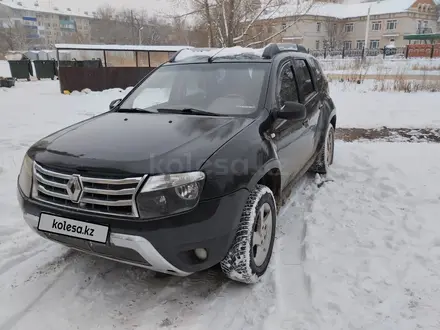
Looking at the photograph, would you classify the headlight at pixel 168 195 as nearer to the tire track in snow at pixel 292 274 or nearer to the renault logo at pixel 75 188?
the renault logo at pixel 75 188

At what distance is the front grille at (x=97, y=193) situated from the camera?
2223 millimetres

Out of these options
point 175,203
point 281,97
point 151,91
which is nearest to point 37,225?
point 175,203

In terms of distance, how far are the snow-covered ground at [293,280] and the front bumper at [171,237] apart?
1.41ft

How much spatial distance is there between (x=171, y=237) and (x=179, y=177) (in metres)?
0.36

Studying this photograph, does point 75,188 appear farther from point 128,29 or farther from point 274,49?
point 128,29

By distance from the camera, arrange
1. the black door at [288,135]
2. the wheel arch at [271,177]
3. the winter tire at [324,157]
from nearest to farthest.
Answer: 1. the wheel arch at [271,177]
2. the black door at [288,135]
3. the winter tire at [324,157]

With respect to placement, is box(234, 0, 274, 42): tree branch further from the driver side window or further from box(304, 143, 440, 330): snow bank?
the driver side window

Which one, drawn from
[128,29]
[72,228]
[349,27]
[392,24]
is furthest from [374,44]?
[72,228]

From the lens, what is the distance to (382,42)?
234 ft

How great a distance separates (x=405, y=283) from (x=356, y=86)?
1277 cm

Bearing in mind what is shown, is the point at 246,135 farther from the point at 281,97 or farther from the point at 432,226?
the point at 432,226

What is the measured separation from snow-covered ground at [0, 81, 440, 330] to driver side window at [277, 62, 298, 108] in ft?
4.09

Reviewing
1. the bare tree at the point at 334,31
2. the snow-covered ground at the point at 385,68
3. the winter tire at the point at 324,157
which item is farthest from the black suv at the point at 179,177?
the bare tree at the point at 334,31

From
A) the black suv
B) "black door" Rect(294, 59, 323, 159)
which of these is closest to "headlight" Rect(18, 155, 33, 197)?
the black suv
